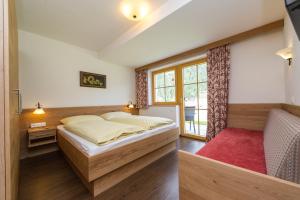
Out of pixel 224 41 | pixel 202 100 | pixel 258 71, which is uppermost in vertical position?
pixel 224 41

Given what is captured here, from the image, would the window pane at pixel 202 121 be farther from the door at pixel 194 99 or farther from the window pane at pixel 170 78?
the window pane at pixel 170 78

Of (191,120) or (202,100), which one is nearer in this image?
(202,100)

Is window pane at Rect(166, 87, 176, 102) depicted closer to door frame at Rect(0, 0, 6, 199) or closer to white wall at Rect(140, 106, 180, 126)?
white wall at Rect(140, 106, 180, 126)

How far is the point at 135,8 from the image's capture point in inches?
72.4

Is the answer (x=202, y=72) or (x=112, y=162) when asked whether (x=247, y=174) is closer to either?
(x=112, y=162)

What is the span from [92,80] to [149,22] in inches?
84.2

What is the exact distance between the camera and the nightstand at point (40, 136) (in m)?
2.26

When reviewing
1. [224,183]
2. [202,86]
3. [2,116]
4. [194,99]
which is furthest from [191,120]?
[2,116]

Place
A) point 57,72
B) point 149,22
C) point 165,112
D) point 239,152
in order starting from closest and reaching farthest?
1. point 239,152
2. point 149,22
3. point 57,72
4. point 165,112

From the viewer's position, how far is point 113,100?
12.8 ft

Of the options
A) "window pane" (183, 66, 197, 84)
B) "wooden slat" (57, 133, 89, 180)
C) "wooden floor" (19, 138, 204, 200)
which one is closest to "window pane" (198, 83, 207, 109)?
"window pane" (183, 66, 197, 84)

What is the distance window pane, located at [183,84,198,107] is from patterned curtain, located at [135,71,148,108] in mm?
1290

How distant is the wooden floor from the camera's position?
1.42 m

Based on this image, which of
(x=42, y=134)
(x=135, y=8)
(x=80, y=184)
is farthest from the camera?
(x=42, y=134)
